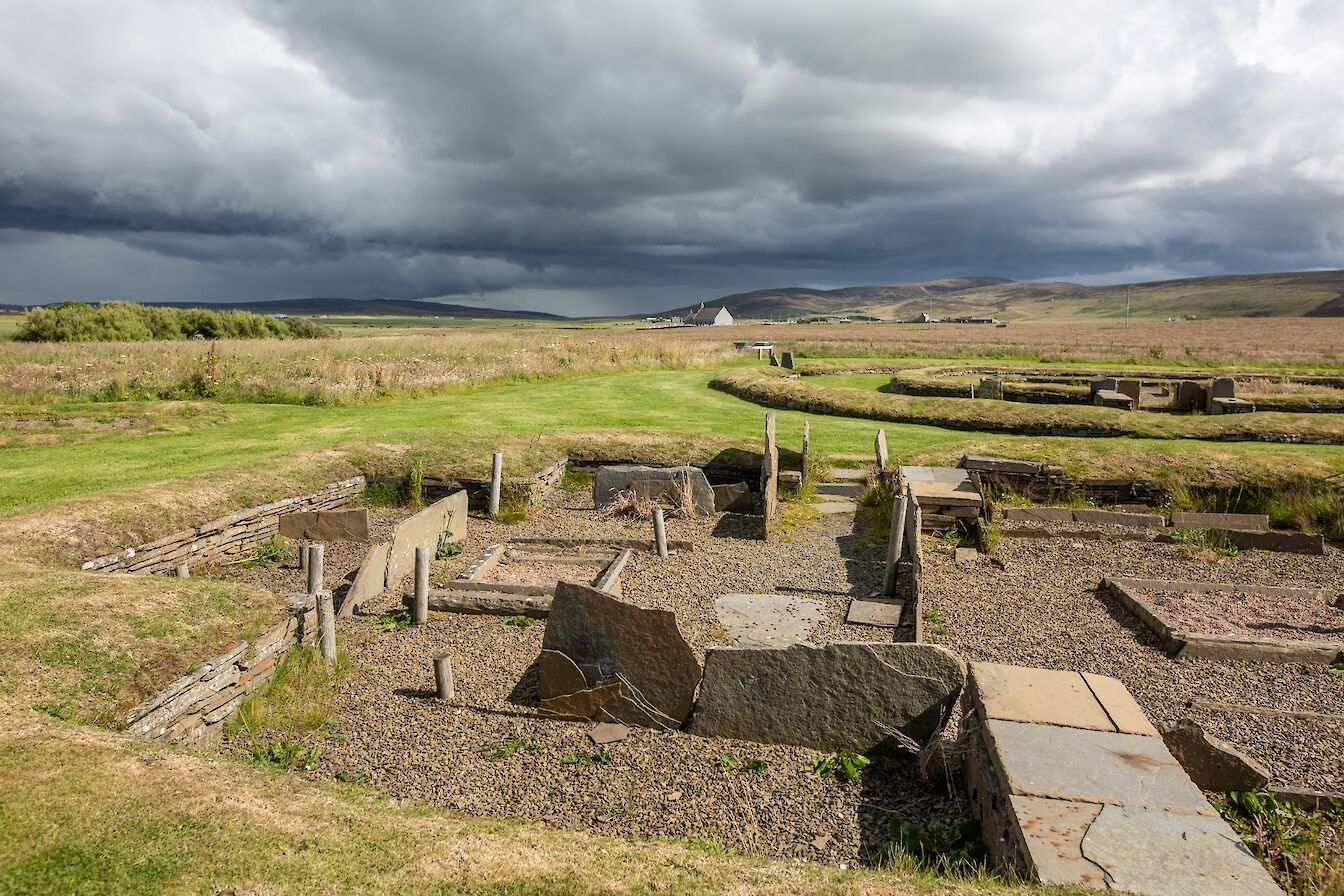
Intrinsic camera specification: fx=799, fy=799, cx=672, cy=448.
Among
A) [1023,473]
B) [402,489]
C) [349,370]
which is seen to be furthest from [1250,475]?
[349,370]

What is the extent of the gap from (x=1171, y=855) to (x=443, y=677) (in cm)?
530

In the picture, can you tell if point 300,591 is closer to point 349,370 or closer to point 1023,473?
point 1023,473

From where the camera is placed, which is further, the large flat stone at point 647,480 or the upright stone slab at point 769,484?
the large flat stone at point 647,480

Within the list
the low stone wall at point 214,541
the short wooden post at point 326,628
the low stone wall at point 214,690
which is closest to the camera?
the low stone wall at point 214,690

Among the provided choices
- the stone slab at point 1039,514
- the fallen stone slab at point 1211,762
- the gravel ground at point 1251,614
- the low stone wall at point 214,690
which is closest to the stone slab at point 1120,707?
the fallen stone slab at point 1211,762

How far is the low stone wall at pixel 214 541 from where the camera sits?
368 inches

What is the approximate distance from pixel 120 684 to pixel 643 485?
8240 millimetres

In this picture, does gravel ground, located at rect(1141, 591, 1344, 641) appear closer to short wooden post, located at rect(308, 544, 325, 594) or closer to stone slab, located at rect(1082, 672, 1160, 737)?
stone slab, located at rect(1082, 672, 1160, 737)

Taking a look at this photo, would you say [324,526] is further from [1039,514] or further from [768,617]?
[1039,514]

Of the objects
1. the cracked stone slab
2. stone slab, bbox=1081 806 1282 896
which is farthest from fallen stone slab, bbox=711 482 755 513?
stone slab, bbox=1081 806 1282 896

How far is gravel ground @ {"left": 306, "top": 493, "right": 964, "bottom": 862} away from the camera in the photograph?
5.22 meters

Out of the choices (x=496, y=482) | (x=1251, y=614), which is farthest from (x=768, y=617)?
(x=496, y=482)

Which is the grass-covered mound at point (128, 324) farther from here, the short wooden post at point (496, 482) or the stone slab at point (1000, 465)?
the stone slab at point (1000, 465)

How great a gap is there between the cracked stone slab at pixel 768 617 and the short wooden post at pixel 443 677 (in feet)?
9.19
